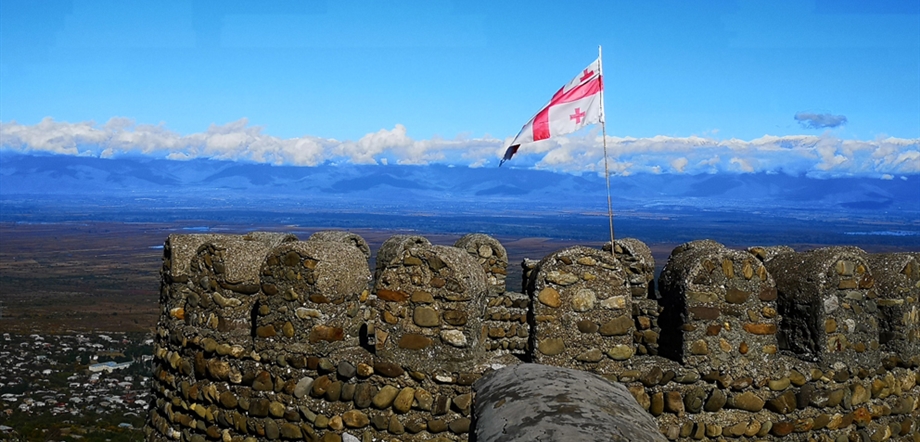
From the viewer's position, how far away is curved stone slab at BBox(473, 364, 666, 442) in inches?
151

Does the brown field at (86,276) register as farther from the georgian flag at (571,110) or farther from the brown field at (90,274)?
the georgian flag at (571,110)

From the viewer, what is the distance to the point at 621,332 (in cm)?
663

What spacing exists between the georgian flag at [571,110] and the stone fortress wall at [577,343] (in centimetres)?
200

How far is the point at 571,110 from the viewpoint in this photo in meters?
8.52

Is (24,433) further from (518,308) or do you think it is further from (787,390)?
(787,390)

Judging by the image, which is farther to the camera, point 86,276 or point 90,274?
point 90,274

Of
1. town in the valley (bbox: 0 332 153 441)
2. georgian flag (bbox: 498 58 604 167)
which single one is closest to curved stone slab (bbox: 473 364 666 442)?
georgian flag (bbox: 498 58 604 167)

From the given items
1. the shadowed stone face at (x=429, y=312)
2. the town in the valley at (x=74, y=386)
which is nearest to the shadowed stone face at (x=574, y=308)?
the shadowed stone face at (x=429, y=312)

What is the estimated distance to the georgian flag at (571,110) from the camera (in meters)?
8.28

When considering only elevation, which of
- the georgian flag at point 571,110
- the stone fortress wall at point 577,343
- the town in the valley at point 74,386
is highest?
the georgian flag at point 571,110

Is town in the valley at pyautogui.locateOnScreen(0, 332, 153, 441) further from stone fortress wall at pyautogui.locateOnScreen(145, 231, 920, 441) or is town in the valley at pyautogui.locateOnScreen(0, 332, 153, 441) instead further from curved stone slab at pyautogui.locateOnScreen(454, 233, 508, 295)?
stone fortress wall at pyautogui.locateOnScreen(145, 231, 920, 441)

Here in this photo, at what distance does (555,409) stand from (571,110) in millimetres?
4891

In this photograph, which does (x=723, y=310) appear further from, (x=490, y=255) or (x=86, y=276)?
(x=86, y=276)

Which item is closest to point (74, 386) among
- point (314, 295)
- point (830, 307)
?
point (314, 295)
